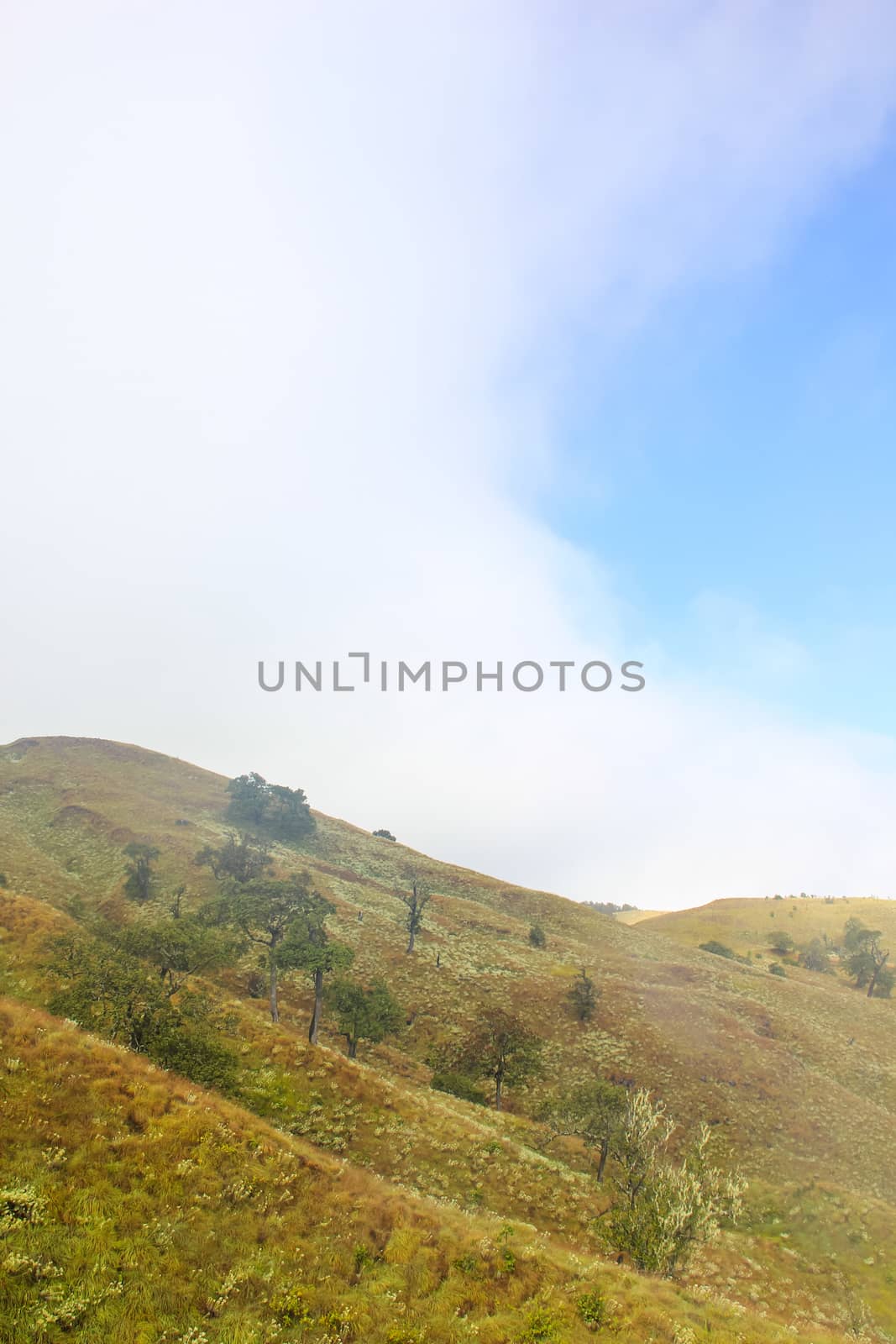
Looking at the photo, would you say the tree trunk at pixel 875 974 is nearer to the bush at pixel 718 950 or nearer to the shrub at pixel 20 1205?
the bush at pixel 718 950

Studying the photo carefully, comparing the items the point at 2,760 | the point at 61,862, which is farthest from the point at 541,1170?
the point at 2,760

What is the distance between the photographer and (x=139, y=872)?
66.8 metres

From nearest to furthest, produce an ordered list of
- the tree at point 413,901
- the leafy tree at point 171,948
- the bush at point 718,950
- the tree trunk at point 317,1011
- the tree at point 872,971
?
the leafy tree at point 171,948
the tree trunk at point 317,1011
the tree at point 413,901
the tree at point 872,971
the bush at point 718,950

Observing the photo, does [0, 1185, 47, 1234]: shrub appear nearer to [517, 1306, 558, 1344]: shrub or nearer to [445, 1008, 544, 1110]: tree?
[517, 1306, 558, 1344]: shrub

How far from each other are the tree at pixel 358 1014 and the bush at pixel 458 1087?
474 cm

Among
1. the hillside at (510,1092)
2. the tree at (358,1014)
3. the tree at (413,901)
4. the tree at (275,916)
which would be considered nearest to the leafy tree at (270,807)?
the hillside at (510,1092)

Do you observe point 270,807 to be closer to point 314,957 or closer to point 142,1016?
point 314,957

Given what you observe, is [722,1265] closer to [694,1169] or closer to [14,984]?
[694,1169]

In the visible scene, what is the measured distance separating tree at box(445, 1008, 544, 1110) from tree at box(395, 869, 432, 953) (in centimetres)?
1635

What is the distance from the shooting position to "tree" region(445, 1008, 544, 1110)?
1781 inches

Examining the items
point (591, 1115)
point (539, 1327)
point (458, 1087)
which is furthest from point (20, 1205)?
point (458, 1087)

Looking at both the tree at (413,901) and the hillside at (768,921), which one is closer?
the tree at (413,901)

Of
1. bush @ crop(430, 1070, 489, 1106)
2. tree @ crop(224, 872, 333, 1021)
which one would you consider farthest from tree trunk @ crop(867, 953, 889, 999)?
tree @ crop(224, 872, 333, 1021)

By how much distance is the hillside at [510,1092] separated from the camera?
17141 mm
